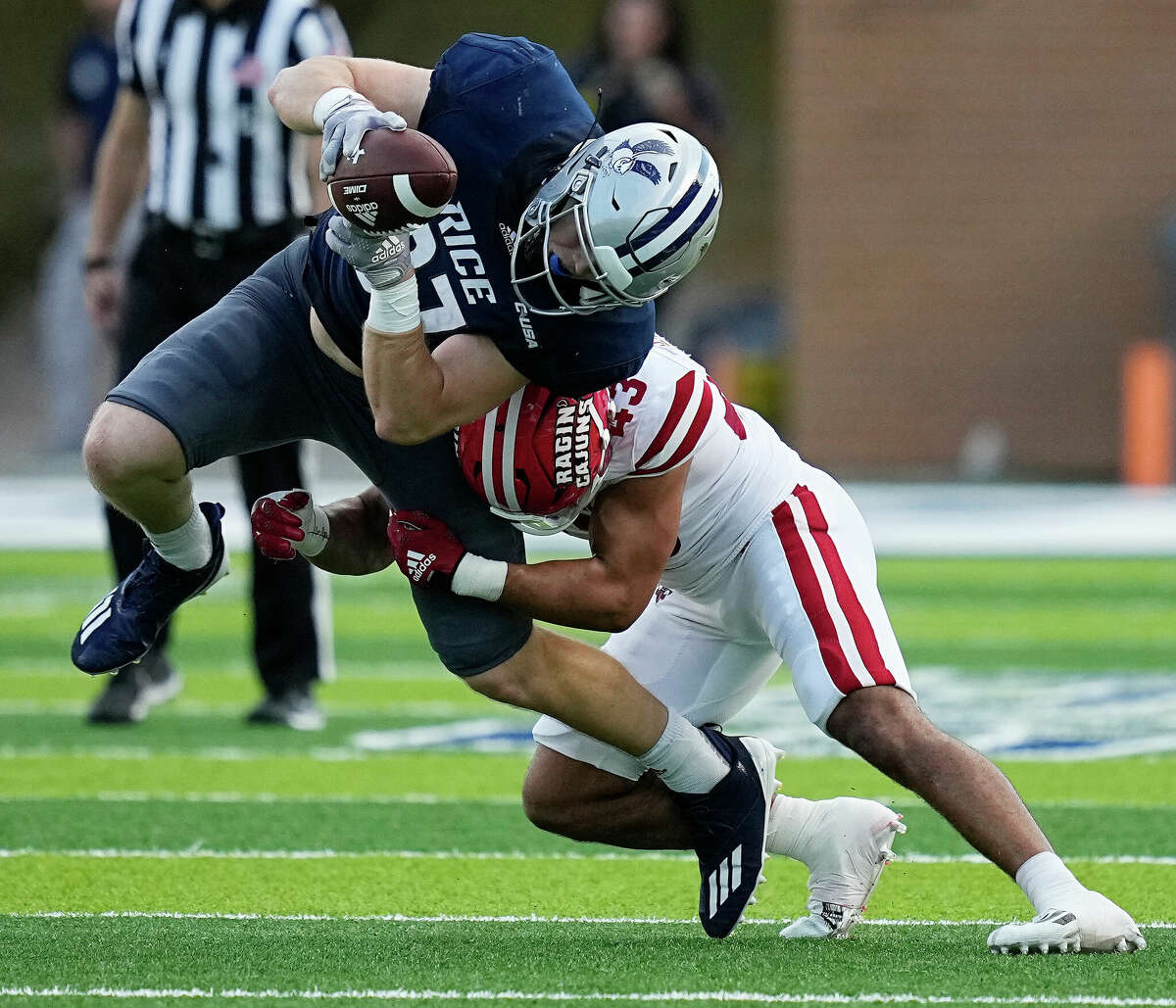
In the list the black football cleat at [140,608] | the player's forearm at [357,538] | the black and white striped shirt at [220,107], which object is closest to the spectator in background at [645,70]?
the black and white striped shirt at [220,107]

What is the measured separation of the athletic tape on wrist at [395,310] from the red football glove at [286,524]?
66 centimetres

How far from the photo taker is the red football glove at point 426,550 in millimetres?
3486

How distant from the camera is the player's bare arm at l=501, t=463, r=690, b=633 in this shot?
3486 mm

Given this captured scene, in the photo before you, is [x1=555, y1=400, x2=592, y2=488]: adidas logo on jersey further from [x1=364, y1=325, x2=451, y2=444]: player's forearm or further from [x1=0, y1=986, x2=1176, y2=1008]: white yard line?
[x1=0, y1=986, x2=1176, y2=1008]: white yard line

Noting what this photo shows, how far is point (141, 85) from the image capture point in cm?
572

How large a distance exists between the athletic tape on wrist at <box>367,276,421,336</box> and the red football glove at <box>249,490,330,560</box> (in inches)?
26.1

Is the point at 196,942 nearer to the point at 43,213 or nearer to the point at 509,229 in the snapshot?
the point at 509,229

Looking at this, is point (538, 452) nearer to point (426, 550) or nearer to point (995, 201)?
point (426, 550)

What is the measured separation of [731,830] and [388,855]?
93cm

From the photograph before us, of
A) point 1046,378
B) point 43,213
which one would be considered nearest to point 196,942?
point 1046,378

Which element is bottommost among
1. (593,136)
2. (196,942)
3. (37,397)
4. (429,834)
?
(37,397)

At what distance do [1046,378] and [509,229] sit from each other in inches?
386

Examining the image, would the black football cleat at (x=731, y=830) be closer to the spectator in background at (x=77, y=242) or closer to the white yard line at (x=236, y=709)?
the white yard line at (x=236, y=709)

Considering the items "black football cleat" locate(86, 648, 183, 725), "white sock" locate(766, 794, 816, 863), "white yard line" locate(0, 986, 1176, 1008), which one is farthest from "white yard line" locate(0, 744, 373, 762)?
"white yard line" locate(0, 986, 1176, 1008)
